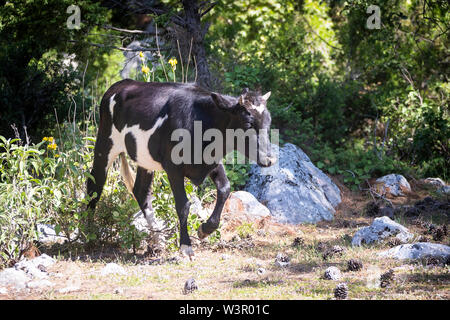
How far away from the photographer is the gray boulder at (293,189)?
8.73 meters

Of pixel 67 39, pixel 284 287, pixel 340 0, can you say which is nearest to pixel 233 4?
pixel 340 0

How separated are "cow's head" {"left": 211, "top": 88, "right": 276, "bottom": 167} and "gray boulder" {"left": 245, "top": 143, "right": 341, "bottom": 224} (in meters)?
2.42

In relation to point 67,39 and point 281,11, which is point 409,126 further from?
point 67,39

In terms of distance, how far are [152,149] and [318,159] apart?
15.7 feet

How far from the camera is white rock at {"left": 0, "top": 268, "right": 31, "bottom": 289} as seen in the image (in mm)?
5598

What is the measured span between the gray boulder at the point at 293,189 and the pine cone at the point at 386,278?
316cm

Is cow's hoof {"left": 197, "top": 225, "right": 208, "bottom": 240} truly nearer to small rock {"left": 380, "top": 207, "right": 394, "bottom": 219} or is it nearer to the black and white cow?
the black and white cow

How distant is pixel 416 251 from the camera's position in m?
6.25

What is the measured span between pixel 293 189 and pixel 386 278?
366cm

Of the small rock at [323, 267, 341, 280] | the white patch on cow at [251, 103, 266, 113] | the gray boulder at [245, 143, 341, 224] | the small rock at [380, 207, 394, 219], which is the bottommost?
the small rock at [323, 267, 341, 280]

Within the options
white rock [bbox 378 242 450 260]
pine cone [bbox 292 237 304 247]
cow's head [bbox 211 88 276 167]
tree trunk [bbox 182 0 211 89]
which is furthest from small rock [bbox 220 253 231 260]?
tree trunk [bbox 182 0 211 89]

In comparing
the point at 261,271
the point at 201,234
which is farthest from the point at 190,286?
the point at 201,234

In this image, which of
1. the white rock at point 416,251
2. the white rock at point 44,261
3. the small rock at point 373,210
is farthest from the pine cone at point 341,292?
the small rock at point 373,210

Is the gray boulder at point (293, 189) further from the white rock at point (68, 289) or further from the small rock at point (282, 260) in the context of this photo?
the white rock at point (68, 289)
